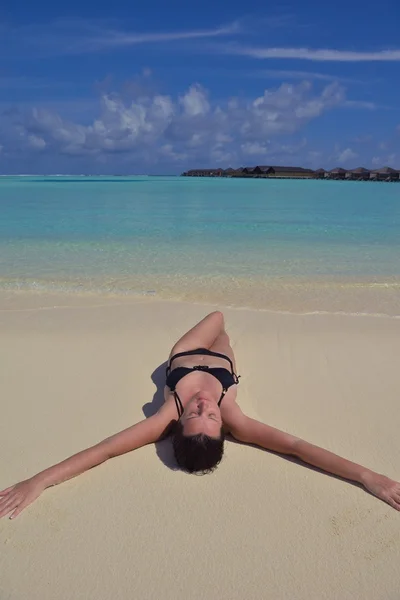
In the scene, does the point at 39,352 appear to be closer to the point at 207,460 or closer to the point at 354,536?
the point at 207,460

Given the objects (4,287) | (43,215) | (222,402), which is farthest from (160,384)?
(43,215)

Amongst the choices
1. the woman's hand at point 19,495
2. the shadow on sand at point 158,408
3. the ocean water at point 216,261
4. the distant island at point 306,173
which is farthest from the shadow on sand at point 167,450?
the distant island at point 306,173

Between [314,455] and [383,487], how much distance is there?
1.45 ft

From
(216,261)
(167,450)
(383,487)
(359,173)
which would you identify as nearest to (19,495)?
(167,450)

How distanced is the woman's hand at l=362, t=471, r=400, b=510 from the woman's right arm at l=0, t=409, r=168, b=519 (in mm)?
1331

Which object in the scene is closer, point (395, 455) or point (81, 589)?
point (81, 589)

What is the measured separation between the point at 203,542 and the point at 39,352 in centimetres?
302

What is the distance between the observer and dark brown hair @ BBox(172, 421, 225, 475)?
129 inches

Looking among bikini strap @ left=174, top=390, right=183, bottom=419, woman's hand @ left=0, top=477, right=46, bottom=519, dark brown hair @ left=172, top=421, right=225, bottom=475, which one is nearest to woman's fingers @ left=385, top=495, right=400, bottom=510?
dark brown hair @ left=172, top=421, right=225, bottom=475

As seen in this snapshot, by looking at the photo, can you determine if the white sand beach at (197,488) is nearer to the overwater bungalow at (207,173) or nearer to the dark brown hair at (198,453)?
the dark brown hair at (198,453)

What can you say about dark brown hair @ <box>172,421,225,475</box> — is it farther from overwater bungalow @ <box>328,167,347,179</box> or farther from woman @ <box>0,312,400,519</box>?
overwater bungalow @ <box>328,167,347,179</box>

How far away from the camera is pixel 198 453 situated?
327cm

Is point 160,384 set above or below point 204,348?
below

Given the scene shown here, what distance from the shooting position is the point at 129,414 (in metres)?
4.14
